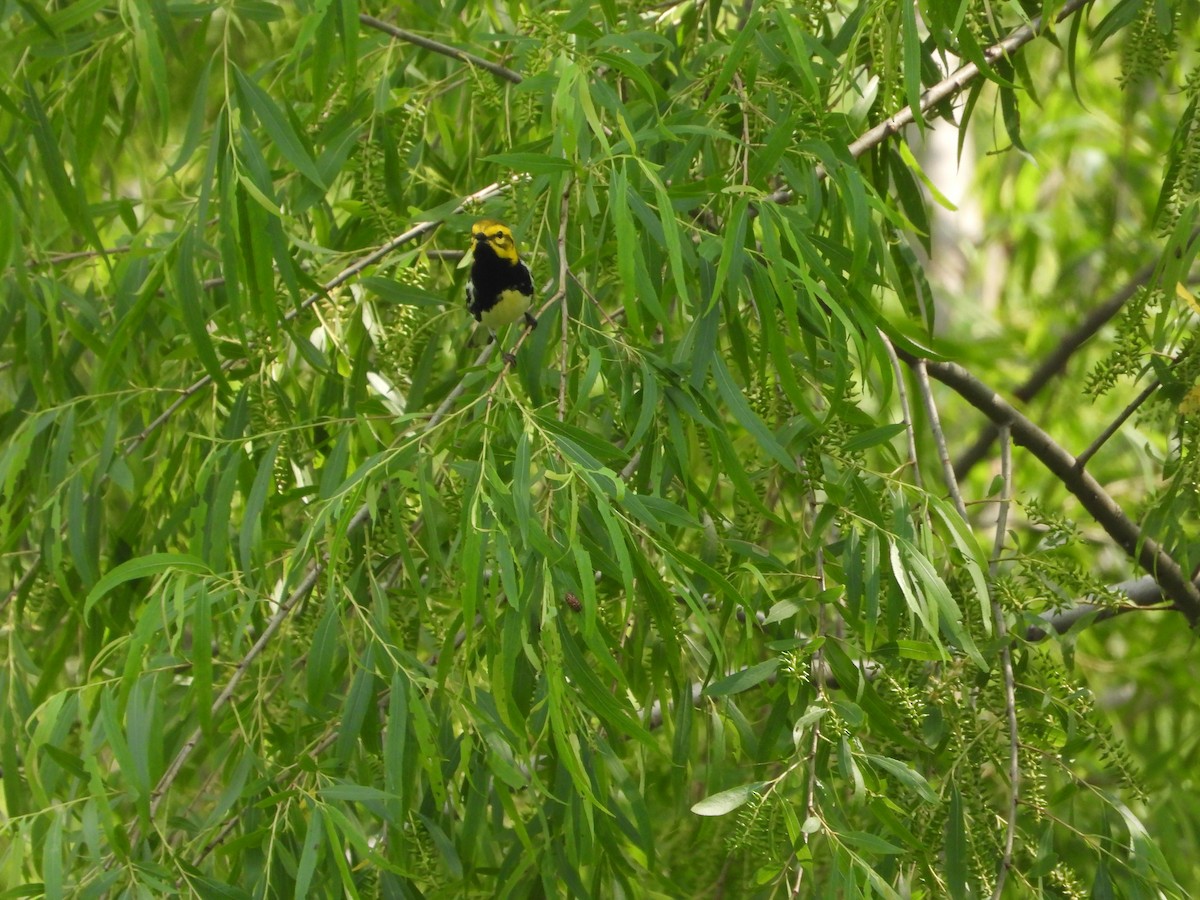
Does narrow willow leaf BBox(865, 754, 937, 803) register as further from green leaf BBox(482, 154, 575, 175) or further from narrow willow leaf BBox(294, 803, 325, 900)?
green leaf BBox(482, 154, 575, 175)

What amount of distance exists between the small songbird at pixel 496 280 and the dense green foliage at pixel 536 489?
0.04 metres

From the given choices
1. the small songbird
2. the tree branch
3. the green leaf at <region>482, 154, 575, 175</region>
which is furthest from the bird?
the tree branch

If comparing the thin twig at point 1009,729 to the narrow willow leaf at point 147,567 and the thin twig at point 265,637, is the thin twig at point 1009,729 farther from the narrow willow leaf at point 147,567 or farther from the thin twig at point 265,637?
the narrow willow leaf at point 147,567

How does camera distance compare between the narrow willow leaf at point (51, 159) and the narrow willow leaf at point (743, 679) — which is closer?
the narrow willow leaf at point (743, 679)

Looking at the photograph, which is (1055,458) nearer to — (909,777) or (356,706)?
(909,777)

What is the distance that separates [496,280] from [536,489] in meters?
0.59

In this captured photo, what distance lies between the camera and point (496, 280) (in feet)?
7.37

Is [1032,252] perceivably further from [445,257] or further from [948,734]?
[948,734]

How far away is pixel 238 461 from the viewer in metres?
1.73

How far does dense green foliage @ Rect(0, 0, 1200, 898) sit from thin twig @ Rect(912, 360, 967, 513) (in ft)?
0.06

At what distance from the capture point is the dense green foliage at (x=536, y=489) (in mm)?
1479

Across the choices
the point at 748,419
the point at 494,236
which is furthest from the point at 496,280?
the point at 748,419

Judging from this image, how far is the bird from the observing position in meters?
2.05

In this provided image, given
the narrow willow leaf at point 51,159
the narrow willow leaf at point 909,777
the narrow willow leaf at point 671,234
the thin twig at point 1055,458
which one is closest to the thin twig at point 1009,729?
the narrow willow leaf at point 909,777
